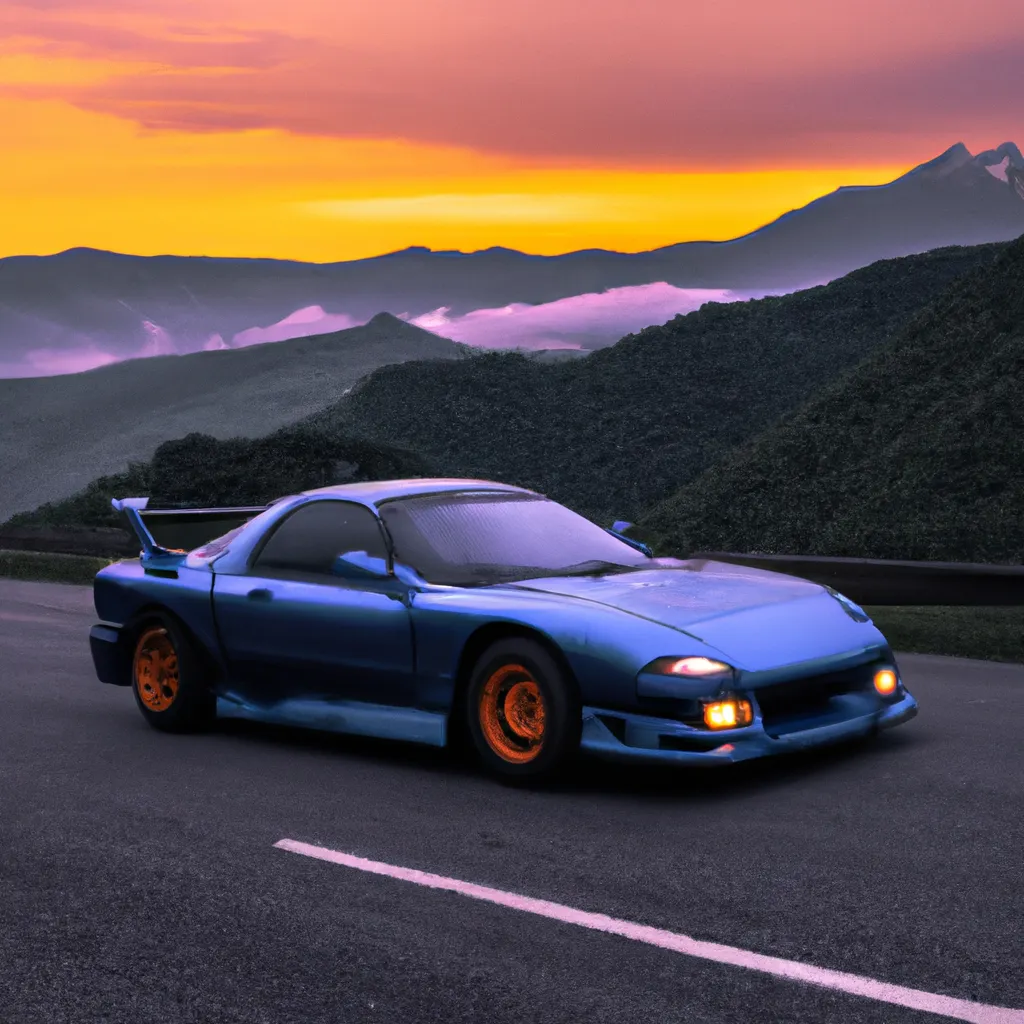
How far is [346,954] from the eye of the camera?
5055mm

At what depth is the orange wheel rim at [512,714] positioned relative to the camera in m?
7.36

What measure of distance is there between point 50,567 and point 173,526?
1316 centimetres

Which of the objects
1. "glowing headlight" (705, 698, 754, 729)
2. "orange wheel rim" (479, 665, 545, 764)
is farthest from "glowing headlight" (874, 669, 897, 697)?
"orange wheel rim" (479, 665, 545, 764)

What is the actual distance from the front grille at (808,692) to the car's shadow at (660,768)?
0.29 meters

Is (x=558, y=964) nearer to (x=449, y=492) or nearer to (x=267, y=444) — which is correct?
(x=449, y=492)

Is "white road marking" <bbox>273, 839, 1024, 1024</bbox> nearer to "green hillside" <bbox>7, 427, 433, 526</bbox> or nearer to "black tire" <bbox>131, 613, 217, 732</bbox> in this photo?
"black tire" <bbox>131, 613, 217, 732</bbox>

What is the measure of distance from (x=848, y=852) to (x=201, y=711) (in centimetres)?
434

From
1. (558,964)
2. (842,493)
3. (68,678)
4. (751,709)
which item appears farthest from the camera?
(842,493)

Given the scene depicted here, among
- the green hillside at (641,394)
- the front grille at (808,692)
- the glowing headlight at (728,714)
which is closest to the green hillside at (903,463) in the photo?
the green hillside at (641,394)

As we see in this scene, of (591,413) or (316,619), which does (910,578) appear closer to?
(316,619)

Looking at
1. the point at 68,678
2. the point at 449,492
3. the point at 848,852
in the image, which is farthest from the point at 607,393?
the point at 848,852

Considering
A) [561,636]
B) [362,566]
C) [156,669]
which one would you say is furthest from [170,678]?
[561,636]

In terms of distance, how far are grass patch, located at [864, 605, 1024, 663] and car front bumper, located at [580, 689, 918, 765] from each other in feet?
17.9

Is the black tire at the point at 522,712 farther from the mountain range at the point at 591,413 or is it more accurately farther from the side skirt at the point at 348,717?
the mountain range at the point at 591,413
